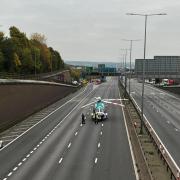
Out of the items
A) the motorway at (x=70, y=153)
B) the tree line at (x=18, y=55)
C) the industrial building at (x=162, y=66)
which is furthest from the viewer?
the industrial building at (x=162, y=66)

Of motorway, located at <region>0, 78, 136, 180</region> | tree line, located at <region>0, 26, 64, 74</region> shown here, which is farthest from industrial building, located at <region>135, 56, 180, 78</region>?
motorway, located at <region>0, 78, 136, 180</region>

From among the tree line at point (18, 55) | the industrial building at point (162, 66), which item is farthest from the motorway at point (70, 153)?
the industrial building at point (162, 66)

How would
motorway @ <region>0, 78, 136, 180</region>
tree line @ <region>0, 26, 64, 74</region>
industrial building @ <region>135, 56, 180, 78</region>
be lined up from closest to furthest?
motorway @ <region>0, 78, 136, 180</region> < tree line @ <region>0, 26, 64, 74</region> < industrial building @ <region>135, 56, 180, 78</region>

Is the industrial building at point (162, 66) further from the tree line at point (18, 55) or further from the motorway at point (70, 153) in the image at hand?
the motorway at point (70, 153)

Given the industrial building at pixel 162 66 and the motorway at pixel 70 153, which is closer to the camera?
the motorway at pixel 70 153

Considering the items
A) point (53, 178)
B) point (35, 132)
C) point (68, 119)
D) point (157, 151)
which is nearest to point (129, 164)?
point (157, 151)

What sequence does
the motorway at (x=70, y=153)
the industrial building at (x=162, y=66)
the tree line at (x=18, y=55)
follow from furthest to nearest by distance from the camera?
the industrial building at (x=162, y=66) → the tree line at (x=18, y=55) → the motorway at (x=70, y=153)

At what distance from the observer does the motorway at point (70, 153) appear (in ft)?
114

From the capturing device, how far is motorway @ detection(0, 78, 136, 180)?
114 feet

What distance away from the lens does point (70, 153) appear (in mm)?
43750

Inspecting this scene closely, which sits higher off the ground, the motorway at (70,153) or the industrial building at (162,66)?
the industrial building at (162,66)

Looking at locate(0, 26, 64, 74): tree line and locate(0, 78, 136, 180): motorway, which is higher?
locate(0, 26, 64, 74): tree line

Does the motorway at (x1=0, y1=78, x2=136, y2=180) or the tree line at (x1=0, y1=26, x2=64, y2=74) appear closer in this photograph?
the motorway at (x1=0, y1=78, x2=136, y2=180)

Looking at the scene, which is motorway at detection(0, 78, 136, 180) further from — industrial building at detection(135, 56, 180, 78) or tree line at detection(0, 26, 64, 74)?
industrial building at detection(135, 56, 180, 78)
